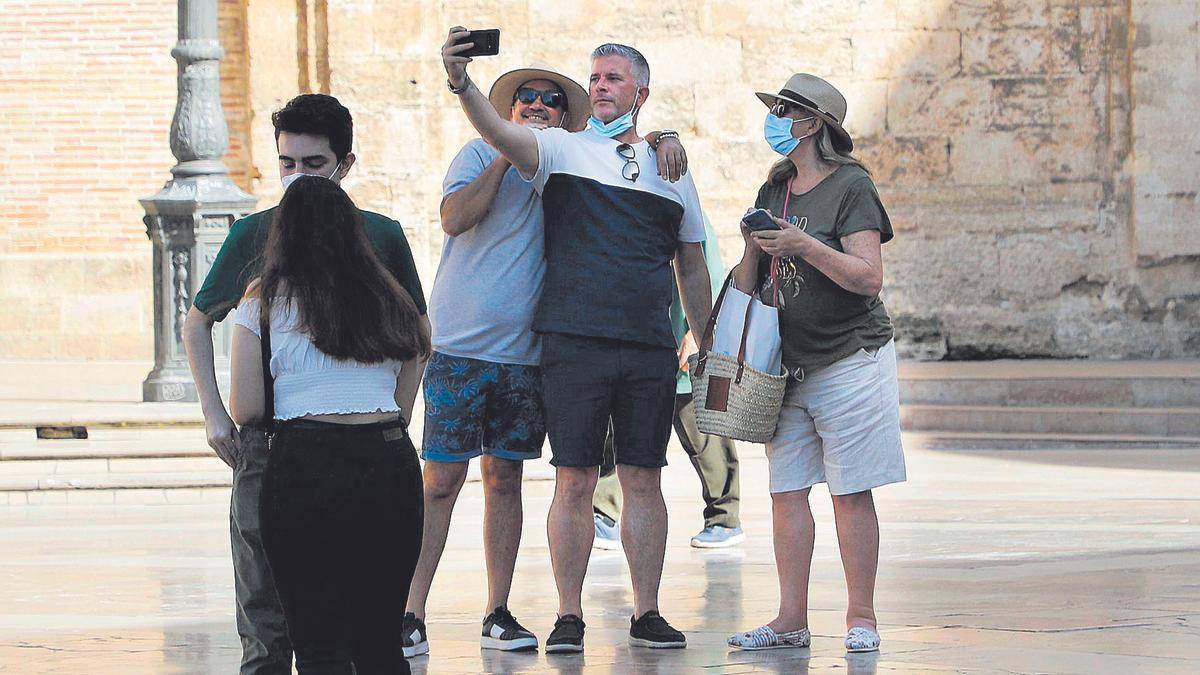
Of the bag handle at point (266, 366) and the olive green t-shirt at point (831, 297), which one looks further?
the olive green t-shirt at point (831, 297)

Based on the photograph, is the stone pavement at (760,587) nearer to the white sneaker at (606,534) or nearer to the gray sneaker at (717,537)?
the gray sneaker at (717,537)

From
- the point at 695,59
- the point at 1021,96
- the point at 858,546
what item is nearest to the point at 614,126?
the point at 858,546

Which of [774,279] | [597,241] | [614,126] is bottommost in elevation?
[774,279]

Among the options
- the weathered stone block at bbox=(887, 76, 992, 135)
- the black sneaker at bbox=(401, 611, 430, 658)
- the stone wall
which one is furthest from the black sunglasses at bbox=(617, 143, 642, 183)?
the weathered stone block at bbox=(887, 76, 992, 135)

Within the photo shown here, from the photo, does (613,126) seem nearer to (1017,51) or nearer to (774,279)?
(774,279)

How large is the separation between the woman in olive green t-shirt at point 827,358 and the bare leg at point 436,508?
988 millimetres

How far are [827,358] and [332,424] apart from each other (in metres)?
2.21

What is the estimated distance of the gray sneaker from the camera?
8.77 m

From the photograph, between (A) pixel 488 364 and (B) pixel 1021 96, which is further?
(B) pixel 1021 96

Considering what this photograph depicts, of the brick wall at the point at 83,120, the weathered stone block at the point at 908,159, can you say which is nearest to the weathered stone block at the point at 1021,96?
the weathered stone block at the point at 908,159

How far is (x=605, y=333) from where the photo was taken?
6168mm

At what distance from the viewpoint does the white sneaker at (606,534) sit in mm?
8836

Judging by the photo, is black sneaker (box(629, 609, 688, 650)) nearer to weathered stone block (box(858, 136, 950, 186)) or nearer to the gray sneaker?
the gray sneaker

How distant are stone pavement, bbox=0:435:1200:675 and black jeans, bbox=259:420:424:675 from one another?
1.48m
